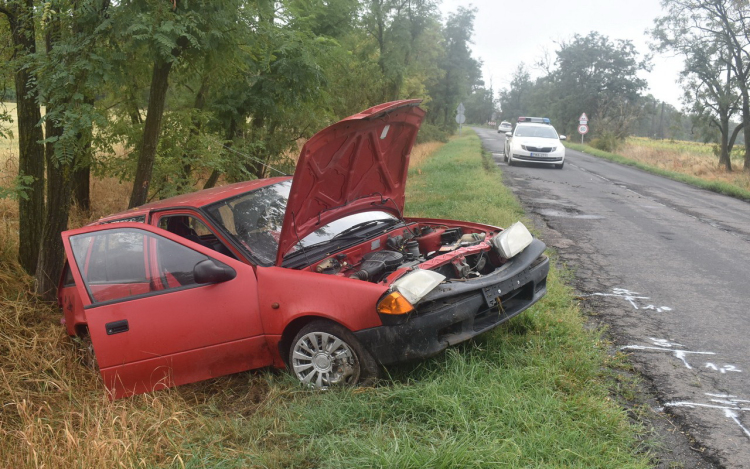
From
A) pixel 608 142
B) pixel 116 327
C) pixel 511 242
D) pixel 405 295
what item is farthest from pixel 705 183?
pixel 608 142

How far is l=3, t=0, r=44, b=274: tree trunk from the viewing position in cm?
664

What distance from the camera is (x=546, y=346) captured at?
14.9 feet

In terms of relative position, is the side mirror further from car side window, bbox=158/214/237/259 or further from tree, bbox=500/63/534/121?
tree, bbox=500/63/534/121

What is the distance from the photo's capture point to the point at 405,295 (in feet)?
12.4

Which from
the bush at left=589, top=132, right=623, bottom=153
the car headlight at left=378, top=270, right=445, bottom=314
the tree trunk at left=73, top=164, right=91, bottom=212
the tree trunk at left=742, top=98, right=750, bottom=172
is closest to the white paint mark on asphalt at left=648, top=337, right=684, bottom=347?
the car headlight at left=378, top=270, right=445, bottom=314

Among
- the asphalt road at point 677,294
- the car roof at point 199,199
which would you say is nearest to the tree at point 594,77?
the asphalt road at point 677,294

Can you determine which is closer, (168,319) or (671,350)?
(168,319)

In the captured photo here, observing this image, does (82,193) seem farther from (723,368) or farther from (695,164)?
(695,164)

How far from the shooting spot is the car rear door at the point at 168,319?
4215 millimetres

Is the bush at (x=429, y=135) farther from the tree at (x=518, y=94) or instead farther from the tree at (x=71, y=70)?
the tree at (x=518, y=94)

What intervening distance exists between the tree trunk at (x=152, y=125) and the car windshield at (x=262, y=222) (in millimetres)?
2117

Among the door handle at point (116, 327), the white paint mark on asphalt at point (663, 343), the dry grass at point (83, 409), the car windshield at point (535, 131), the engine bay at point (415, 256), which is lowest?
the dry grass at point (83, 409)

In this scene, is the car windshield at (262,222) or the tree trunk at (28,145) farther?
the tree trunk at (28,145)

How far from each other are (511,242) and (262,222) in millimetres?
2007
